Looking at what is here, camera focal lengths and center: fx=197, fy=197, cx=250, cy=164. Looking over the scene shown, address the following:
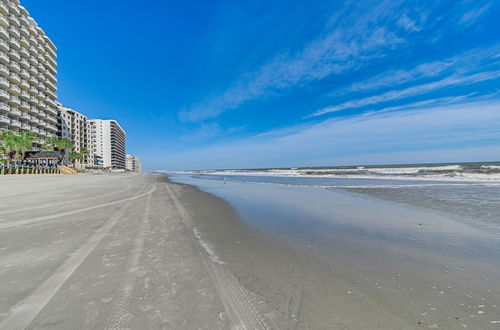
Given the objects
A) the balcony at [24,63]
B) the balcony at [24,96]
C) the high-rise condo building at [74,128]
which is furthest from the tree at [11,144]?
the high-rise condo building at [74,128]

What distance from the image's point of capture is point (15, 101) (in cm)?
4984

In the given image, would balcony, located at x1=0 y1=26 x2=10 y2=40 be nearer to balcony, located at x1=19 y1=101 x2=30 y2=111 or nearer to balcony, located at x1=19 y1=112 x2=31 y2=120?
balcony, located at x1=19 y1=101 x2=30 y2=111

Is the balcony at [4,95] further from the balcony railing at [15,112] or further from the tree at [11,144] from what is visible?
the tree at [11,144]

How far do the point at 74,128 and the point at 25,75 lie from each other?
132ft

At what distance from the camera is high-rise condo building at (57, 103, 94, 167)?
254ft

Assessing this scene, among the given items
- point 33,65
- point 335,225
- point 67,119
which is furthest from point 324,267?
point 67,119

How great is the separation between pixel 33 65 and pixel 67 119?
2938 centimetres

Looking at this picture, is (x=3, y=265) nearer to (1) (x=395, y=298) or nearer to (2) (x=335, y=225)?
(1) (x=395, y=298)

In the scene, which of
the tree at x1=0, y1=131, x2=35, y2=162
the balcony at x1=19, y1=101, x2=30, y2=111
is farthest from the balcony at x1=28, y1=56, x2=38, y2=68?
the tree at x1=0, y1=131, x2=35, y2=162

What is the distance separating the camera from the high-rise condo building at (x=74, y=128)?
77.3m

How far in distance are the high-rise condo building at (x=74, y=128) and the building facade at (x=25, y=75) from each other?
11.9m

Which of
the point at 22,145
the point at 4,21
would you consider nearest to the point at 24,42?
the point at 4,21

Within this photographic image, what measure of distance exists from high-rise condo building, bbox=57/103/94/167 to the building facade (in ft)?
39.2

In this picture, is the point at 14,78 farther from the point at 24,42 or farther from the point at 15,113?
Answer: the point at 24,42
